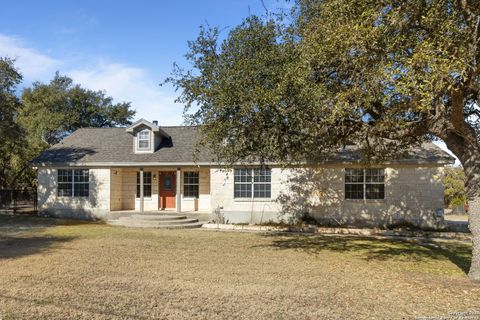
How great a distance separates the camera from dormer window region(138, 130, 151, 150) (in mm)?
23734

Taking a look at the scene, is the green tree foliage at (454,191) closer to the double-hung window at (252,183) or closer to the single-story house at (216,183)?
the single-story house at (216,183)

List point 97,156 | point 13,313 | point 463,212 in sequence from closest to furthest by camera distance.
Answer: point 13,313, point 97,156, point 463,212

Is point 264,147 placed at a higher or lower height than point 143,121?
lower

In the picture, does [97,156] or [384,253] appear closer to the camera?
[384,253]

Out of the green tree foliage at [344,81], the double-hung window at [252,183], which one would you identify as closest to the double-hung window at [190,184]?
the double-hung window at [252,183]

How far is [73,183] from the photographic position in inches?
912

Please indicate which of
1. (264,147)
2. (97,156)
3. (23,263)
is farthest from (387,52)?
(97,156)

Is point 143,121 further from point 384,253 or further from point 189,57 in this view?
point 384,253

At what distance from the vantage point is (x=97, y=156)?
23.4 meters

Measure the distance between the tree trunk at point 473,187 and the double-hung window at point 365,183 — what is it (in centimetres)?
1010

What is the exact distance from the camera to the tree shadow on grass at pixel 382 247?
481 inches

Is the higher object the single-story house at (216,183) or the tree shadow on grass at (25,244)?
the single-story house at (216,183)

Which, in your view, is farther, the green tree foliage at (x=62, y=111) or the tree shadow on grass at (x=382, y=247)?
the green tree foliage at (x=62, y=111)

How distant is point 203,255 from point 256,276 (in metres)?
3.08
